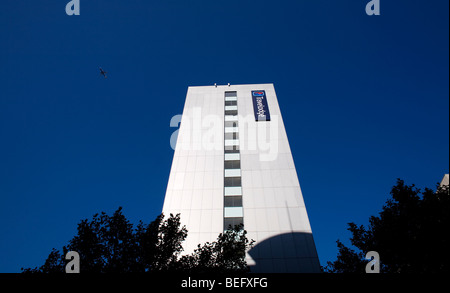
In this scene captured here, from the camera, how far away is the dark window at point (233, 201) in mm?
23516

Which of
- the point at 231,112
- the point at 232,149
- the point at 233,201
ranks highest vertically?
the point at 231,112

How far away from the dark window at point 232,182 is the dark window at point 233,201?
5.53ft

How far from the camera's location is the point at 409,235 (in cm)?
1256

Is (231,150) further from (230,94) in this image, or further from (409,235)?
(409,235)

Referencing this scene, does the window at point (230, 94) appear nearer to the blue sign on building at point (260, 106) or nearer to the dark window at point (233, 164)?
the blue sign on building at point (260, 106)

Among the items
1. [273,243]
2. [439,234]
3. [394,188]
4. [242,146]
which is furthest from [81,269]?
[242,146]

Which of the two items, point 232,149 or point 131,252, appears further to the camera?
point 232,149

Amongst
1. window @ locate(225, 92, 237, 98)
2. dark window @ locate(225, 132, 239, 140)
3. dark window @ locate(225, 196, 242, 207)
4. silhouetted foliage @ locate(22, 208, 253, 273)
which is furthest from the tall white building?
silhouetted foliage @ locate(22, 208, 253, 273)

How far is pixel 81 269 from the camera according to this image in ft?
32.7

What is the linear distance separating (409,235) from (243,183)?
610 inches

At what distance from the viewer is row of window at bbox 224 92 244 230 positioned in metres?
22.4

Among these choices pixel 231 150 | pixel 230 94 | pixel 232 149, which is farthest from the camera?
pixel 230 94

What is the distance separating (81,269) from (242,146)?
22867 millimetres

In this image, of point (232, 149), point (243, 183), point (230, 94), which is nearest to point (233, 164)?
point (232, 149)
